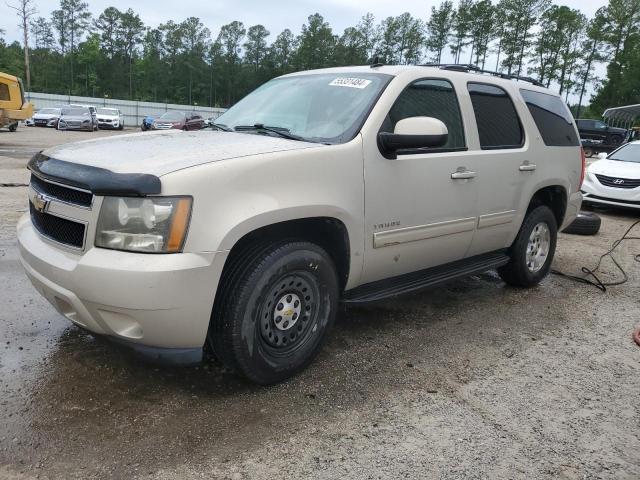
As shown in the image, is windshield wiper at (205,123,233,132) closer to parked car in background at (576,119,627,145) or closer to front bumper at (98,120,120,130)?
front bumper at (98,120,120,130)

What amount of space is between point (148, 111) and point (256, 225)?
49.7m

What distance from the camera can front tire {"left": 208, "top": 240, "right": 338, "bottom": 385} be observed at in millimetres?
2621

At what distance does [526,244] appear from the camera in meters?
4.73

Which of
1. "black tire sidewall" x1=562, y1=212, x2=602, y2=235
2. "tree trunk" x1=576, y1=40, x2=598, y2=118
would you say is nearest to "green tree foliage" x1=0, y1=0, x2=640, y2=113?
"tree trunk" x1=576, y1=40, x2=598, y2=118

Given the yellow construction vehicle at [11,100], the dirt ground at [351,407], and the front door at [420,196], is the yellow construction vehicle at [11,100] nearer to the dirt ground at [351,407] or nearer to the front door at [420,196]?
the dirt ground at [351,407]

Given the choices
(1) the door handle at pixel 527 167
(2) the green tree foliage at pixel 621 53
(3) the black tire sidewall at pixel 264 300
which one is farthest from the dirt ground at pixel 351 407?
(2) the green tree foliage at pixel 621 53

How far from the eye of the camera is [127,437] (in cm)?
242

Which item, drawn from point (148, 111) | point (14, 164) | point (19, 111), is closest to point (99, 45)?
point (148, 111)

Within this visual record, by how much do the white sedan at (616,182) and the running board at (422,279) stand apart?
20.8 feet

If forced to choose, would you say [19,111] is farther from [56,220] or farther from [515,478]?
[515,478]

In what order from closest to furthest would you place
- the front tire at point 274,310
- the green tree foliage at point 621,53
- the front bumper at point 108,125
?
the front tire at point 274,310 → the front bumper at point 108,125 → the green tree foliage at point 621,53

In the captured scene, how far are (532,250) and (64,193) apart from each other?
4062 millimetres

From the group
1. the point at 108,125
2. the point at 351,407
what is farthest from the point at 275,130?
the point at 108,125

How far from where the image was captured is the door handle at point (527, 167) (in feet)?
14.2
